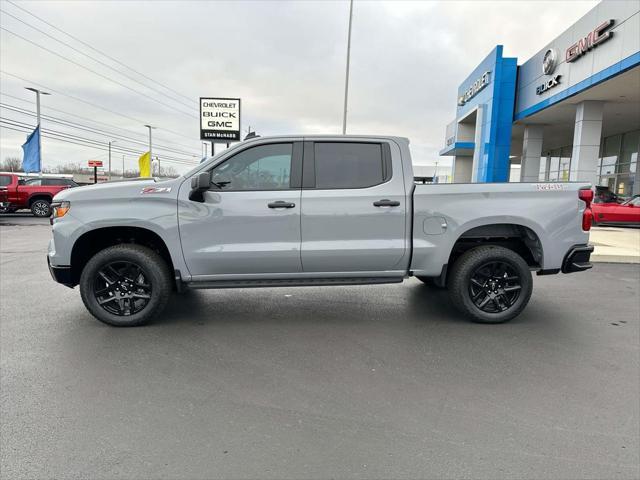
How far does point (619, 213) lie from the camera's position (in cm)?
1585

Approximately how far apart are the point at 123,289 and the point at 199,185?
149cm

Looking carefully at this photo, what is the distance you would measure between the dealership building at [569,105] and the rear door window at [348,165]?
35.6 feet

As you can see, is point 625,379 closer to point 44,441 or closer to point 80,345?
point 44,441

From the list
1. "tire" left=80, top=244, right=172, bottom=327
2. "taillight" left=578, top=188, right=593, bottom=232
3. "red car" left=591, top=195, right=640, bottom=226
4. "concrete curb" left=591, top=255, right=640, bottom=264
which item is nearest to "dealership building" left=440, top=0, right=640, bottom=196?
"red car" left=591, top=195, right=640, bottom=226

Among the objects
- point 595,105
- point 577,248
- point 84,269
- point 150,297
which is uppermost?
point 595,105

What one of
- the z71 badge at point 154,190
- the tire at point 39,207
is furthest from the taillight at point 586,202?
the tire at point 39,207

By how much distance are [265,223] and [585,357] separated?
3.33m

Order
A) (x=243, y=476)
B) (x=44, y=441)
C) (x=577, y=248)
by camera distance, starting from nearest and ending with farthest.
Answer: (x=243, y=476) < (x=44, y=441) < (x=577, y=248)

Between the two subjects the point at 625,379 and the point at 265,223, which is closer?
the point at 625,379

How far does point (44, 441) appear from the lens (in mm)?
2641

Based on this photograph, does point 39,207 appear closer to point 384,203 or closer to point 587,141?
point 384,203

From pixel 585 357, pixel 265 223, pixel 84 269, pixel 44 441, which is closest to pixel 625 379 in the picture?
pixel 585 357

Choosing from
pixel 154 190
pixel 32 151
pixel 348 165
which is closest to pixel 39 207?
pixel 32 151

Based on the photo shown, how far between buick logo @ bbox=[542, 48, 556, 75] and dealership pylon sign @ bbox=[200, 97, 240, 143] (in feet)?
44.5
